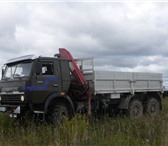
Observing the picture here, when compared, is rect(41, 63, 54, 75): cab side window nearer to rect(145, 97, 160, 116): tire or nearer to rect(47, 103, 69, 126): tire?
rect(47, 103, 69, 126): tire

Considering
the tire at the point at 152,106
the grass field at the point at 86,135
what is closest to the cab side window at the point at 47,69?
the grass field at the point at 86,135

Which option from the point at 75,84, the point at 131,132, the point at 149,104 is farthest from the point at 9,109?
the point at 149,104

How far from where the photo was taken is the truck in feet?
37.5

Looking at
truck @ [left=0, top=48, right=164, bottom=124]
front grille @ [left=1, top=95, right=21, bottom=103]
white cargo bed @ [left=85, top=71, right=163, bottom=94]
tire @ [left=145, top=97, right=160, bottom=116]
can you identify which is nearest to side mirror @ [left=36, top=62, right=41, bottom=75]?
truck @ [left=0, top=48, right=164, bottom=124]

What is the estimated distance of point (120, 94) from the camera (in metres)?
14.4

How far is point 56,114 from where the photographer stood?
462 inches

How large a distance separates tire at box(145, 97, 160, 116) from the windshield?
6.66 meters

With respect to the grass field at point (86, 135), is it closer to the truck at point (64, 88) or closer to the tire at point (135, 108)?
the truck at point (64, 88)

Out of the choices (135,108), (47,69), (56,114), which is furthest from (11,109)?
(135,108)

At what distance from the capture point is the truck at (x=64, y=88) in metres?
11.4

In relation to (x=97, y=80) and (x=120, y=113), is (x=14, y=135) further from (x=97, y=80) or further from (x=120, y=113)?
(x=120, y=113)

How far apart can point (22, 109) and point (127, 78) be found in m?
5.20

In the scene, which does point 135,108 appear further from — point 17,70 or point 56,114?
point 17,70

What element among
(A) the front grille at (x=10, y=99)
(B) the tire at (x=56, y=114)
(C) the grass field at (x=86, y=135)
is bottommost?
(C) the grass field at (x=86, y=135)
